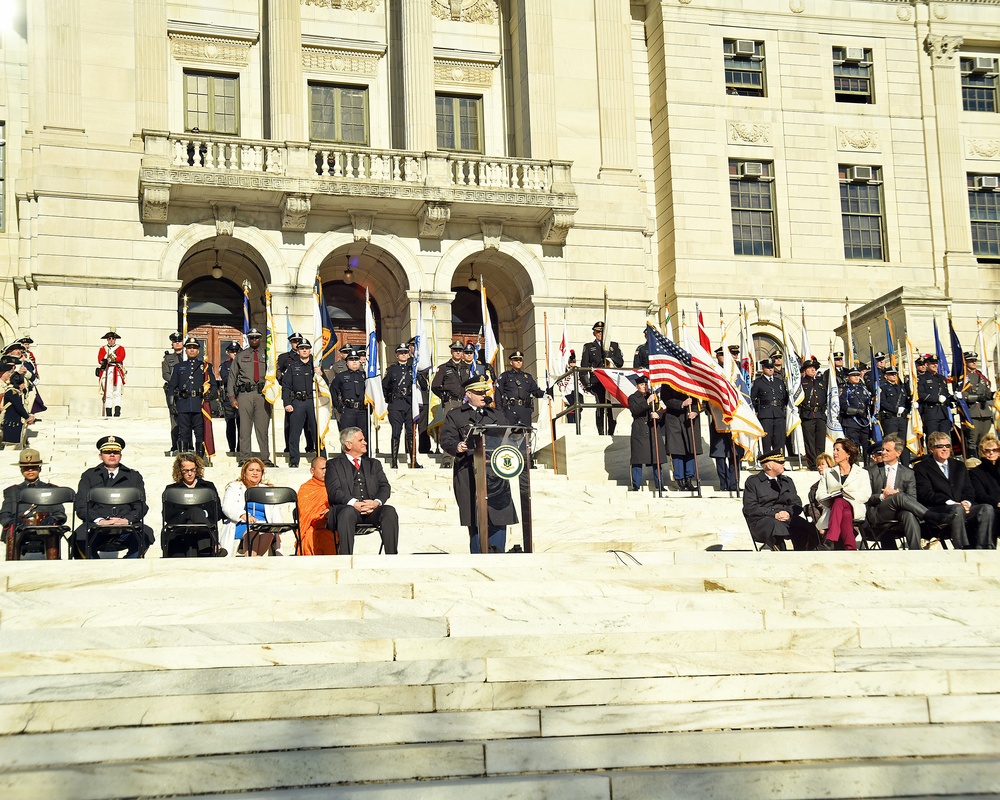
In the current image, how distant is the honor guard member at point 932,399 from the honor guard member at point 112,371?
1385 cm

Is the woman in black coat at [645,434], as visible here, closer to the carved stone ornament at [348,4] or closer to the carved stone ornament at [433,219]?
the carved stone ornament at [433,219]

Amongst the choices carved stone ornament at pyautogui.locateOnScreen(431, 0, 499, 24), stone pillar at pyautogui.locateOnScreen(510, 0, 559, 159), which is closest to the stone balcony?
stone pillar at pyautogui.locateOnScreen(510, 0, 559, 159)

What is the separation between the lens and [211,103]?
92.0ft

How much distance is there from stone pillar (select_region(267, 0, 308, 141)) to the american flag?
1225cm

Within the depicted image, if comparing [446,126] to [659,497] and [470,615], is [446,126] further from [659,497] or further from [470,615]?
[470,615]

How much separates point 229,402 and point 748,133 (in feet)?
57.7

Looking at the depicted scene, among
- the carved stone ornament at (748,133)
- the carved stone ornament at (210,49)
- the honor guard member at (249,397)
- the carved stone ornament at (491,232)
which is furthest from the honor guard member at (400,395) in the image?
the carved stone ornament at (748,133)

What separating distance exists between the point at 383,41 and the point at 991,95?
54.3ft

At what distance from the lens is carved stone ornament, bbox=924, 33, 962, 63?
3341 centimetres

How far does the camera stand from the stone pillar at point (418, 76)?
91.1 ft

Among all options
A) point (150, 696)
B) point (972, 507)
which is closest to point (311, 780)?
point (150, 696)

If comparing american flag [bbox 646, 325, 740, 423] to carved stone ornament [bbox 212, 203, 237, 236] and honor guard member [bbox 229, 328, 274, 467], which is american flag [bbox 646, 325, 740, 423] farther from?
carved stone ornament [bbox 212, 203, 237, 236]

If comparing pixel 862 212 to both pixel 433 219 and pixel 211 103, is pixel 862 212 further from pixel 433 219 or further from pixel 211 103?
pixel 211 103

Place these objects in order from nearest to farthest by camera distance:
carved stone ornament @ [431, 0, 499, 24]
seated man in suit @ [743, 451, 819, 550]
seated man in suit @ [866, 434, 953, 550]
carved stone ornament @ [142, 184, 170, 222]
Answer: seated man in suit @ [866, 434, 953, 550] < seated man in suit @ [743, 451, 819, 550] < carved stone ornament @ [142, 184, 170, 222] < carved stone ornament @ [431, 0, 499, 24]
